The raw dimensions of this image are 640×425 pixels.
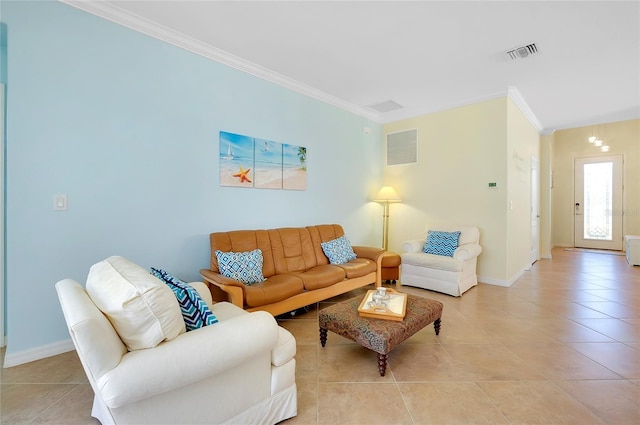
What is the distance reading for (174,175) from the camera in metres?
2.82

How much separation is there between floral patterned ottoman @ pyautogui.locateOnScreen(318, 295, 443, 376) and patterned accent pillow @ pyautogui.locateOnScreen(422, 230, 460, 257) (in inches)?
68.8

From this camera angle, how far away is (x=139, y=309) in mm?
1195

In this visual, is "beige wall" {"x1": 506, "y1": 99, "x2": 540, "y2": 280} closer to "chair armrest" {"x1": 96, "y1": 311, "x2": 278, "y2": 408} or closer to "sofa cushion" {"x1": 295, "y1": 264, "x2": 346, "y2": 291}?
"sofa cushion" {"x1": 295, "y1": 264, "x2": 346, "y2": 291}

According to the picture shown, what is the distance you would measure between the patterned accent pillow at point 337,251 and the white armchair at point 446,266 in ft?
3.08

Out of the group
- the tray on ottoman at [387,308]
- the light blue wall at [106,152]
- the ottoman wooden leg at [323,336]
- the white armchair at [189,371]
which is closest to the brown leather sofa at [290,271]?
the light blue wall at [106,152]

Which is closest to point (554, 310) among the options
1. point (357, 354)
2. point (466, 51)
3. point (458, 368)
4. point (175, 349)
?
point (458, 368)

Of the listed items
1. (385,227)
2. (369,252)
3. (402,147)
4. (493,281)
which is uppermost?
(402,147)

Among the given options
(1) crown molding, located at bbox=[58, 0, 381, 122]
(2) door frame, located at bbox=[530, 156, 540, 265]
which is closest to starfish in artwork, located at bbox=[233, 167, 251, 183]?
(1) crown molding, located at bbox=[58, 0, 381, 122]

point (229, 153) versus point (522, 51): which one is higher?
point (522, 51)

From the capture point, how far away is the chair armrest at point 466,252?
371 centimetres

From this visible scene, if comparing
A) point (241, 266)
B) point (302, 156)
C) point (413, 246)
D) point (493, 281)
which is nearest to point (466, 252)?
point (413, 246)

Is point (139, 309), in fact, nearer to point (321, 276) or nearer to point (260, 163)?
point (321, 276)

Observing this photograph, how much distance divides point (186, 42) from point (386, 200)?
360cm

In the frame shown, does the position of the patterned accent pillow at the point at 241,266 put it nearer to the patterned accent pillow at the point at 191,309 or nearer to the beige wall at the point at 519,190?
the patterned accent pillow at the point at 191,309
